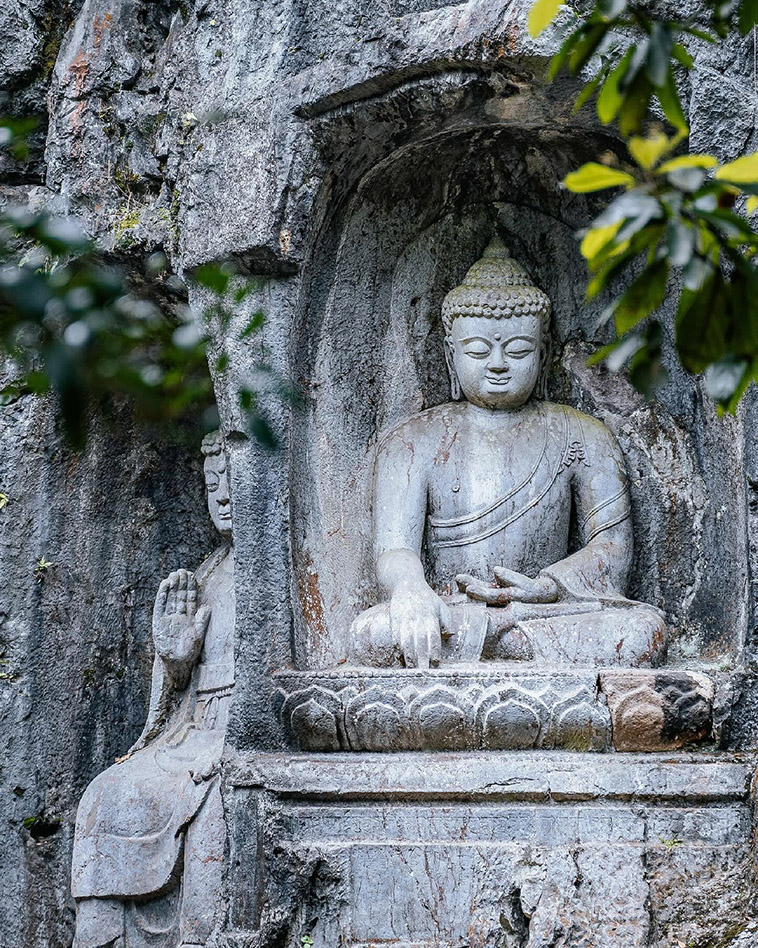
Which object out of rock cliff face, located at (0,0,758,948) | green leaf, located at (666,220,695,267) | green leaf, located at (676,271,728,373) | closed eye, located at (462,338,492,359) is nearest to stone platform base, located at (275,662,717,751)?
rock cliff face, located at (0,0,758,948)

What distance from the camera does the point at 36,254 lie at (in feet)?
17.5

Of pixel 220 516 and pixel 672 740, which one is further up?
pixel 220 516

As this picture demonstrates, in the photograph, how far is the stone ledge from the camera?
4016 mm

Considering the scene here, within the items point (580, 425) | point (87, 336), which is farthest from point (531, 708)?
point (87, 336)

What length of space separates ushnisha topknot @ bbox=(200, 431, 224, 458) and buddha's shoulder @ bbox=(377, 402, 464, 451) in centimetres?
60

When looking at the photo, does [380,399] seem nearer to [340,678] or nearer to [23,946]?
[340,678]

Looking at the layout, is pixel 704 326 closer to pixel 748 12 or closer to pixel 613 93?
pixel 613 93

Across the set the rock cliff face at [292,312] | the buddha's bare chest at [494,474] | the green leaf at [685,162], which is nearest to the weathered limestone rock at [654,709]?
the rock cliff face at [292,312]

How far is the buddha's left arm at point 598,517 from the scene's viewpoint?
4.64m

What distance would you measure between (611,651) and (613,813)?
20.8 inches

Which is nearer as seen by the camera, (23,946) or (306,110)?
(306,110)

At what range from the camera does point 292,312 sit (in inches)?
185

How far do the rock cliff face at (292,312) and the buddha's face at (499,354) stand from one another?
0.31 metres

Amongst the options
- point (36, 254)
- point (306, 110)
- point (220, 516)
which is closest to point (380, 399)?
point (220, 516)
